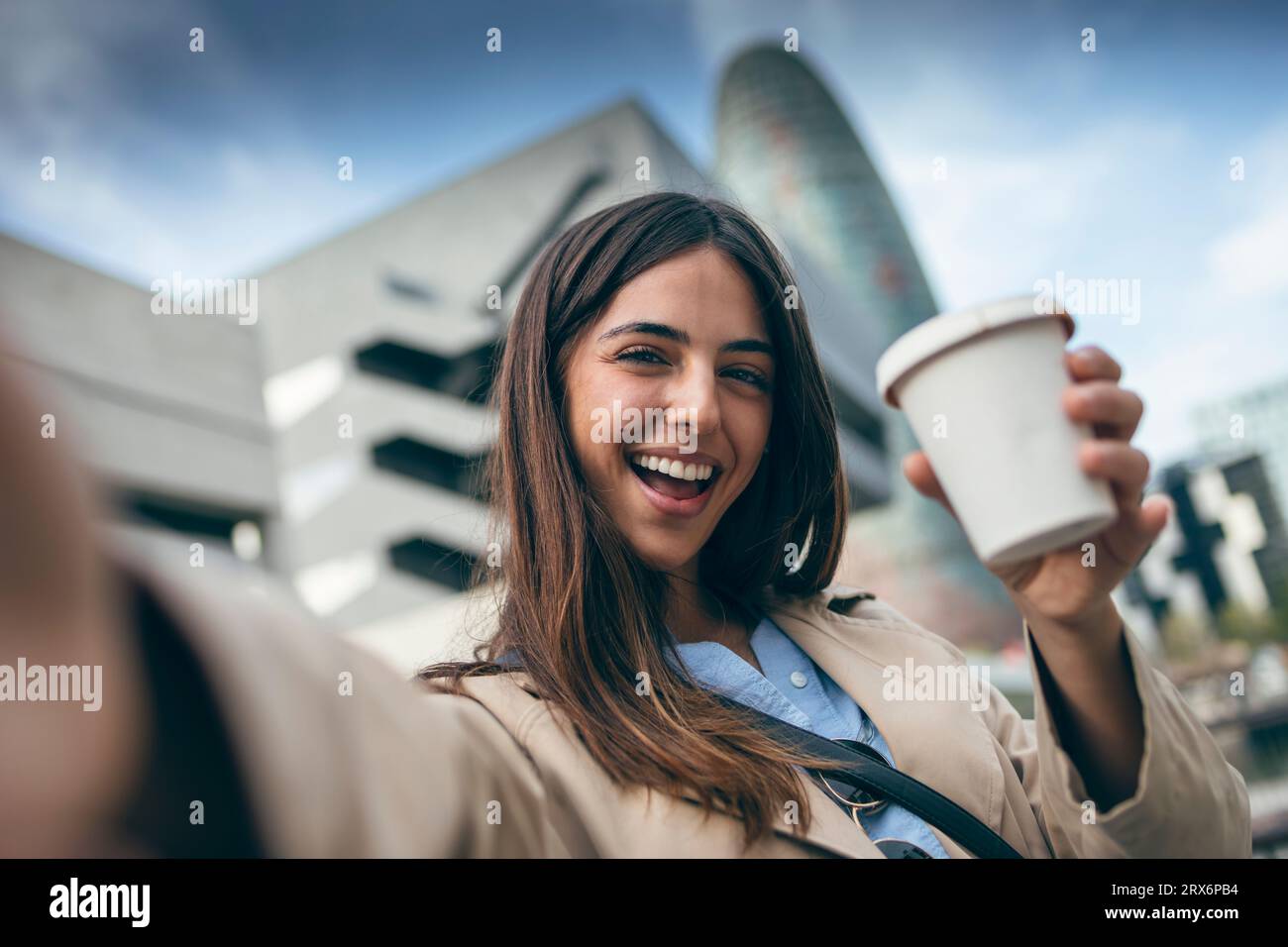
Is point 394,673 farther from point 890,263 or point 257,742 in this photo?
point 890,263

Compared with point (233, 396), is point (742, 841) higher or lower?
lower

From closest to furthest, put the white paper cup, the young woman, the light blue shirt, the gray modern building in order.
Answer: the white paper cup → the young woman → the light blue shirt → the gray modern building

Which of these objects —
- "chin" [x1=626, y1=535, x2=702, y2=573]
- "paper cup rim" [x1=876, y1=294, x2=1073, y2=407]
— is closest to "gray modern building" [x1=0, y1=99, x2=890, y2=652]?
"chin" [x1=626, y1=535, x2=702, y2=573]

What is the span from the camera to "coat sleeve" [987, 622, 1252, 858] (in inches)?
39.1

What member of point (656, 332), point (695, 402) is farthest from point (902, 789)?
point (656, 332)

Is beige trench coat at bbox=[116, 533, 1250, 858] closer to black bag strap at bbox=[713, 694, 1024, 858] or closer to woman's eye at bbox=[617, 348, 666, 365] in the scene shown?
black bag strap at bbox=[713, 694, 1024, 858]

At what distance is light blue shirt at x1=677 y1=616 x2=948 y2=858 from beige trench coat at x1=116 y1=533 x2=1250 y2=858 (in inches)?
1.2

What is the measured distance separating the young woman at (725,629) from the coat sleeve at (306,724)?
0.36ft

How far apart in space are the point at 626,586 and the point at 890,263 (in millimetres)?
22709

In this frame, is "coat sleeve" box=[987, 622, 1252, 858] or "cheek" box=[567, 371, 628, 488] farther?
"cheek" box=[567, 371, 628, 488]

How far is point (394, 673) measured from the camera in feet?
1.79

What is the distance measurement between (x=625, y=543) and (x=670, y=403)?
196 mm

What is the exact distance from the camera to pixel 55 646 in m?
0.41

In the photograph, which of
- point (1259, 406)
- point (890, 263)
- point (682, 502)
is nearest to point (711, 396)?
point (682, 502)
